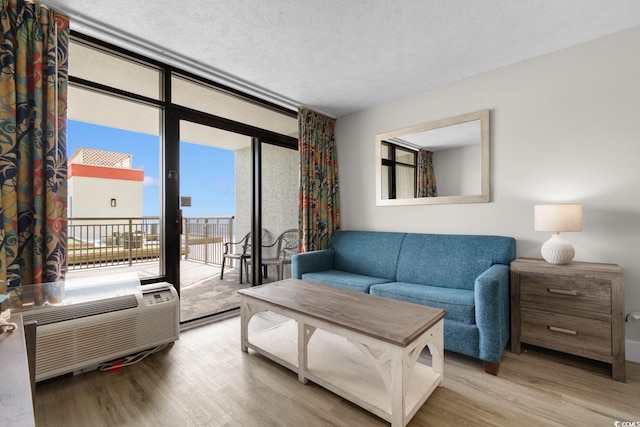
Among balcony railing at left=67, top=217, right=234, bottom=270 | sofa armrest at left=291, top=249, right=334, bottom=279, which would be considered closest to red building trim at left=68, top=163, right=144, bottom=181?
balcony railing at left=67, top=217, right=234, bottom=270

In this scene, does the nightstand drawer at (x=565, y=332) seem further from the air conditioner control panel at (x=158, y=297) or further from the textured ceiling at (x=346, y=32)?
the air conditioner control panel at (x=158, y=297)

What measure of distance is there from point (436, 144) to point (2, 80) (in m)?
3.36

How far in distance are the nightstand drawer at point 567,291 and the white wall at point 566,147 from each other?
0.46m

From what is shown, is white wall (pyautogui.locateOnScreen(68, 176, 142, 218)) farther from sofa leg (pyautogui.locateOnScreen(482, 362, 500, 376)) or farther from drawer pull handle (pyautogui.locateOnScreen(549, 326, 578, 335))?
drawer pull handle (pyautogui.locateOnScreen(549, 326, 578, 335))

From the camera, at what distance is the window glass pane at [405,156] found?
3.07 meters

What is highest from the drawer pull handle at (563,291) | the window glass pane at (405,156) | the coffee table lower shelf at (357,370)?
the window glass pane at (405,156)

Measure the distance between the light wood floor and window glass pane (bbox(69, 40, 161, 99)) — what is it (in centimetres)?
215

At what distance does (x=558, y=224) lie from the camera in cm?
194

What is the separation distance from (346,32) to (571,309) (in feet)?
8.14

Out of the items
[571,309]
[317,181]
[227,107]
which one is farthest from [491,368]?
[227,107]

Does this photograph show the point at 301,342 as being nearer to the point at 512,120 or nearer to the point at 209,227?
the point at 512,120

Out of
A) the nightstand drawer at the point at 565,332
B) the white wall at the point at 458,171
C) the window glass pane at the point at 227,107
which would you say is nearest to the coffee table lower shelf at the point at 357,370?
the nightstand drawer at the point at 565,332

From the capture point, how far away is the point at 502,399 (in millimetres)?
1563

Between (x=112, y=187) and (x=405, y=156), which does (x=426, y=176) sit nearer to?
(x=405, y=156)
